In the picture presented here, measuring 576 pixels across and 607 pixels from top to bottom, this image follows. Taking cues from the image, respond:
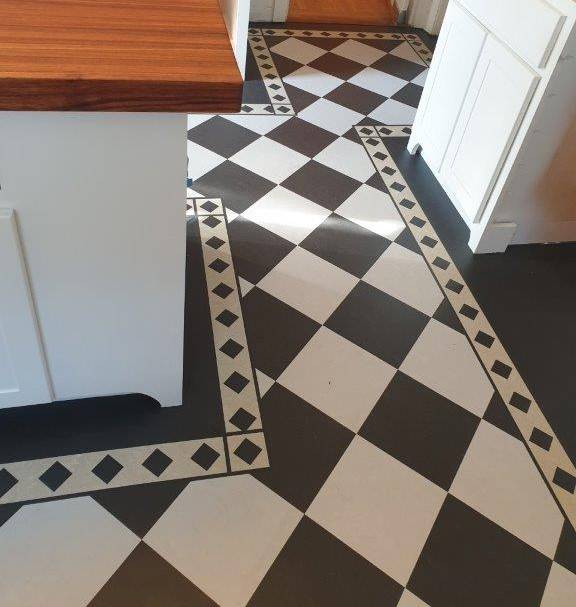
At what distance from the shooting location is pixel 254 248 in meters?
2.21

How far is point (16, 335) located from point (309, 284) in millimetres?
1085

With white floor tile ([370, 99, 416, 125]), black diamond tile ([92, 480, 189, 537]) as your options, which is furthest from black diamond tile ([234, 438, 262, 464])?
white floor tile ([370, 99, 416, 125])

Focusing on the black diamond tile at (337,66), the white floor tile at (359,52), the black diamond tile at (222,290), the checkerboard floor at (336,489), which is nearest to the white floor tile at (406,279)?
the checkerboard floor at (336,489)

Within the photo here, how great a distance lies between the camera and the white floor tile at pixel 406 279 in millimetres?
2129

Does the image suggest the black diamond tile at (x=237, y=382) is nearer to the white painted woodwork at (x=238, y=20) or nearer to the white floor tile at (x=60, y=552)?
the white floor tile at (x=60, y=552)

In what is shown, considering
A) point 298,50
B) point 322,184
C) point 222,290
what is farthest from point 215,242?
point 298,50

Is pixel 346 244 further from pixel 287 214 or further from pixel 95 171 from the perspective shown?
pixel 95 171

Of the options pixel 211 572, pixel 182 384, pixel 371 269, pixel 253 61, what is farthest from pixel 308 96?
pixel 211 572

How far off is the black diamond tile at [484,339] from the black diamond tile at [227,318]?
0.84 m

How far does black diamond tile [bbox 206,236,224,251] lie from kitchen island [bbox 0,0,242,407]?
80cm

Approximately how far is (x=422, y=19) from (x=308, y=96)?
1.61m

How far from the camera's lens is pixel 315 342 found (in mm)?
1911

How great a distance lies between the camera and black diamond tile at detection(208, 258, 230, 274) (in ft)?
6.88

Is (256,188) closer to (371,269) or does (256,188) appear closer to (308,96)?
(371,269)
